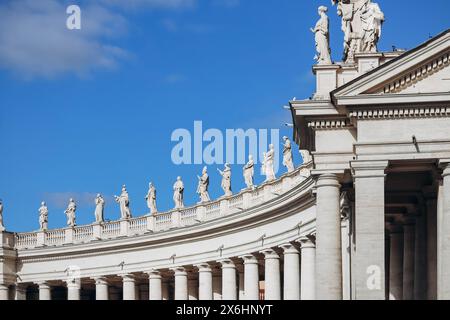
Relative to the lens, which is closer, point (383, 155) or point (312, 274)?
point (383, 155)

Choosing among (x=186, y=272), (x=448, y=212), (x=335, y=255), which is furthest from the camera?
(x=186, y=272)

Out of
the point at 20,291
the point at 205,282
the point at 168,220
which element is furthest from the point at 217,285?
the point at 20,291

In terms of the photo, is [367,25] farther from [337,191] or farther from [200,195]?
[200,195]

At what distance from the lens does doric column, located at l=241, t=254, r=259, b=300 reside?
118062 millimetres

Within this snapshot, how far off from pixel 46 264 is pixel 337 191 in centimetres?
7884

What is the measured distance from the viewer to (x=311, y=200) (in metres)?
104

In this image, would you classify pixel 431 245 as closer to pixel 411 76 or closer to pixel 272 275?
pixel 411 76

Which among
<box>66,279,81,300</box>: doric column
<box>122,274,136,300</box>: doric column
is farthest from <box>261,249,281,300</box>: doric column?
<box>66,279,81,300</box>: doric column

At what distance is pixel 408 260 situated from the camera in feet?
285

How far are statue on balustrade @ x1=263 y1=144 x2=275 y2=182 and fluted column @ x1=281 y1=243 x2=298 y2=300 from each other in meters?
12.1

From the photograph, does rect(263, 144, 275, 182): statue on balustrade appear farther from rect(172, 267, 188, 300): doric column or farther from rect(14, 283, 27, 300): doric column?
rect(14, 283, 27, 300): doric column

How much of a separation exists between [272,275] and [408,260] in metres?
27.7

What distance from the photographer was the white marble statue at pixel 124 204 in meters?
145
